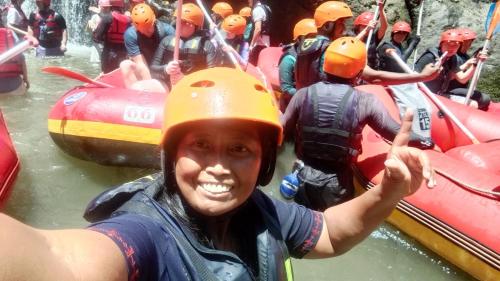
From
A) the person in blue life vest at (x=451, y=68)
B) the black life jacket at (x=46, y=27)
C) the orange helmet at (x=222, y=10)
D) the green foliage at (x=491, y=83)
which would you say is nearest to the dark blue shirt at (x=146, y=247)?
the person in blue life vest at (x=451, y=68)

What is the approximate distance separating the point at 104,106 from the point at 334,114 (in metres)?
2.36

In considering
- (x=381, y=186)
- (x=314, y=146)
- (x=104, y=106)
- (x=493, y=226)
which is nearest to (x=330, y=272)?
(x=314, y=146)

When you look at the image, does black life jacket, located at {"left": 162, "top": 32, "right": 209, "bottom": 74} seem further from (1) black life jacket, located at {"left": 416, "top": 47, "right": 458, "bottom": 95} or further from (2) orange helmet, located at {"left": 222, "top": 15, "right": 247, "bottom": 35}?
(1) black life jacket, located at {"left": 416, "top": 47, "right": 458, "bottom": 95}

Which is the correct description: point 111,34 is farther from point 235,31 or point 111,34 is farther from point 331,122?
point 331,122

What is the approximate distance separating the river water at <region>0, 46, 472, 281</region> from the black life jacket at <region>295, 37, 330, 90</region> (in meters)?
1.19

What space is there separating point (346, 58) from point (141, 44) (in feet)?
9.79

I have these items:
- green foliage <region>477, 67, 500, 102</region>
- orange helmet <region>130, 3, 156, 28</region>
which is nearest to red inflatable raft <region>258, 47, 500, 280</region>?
orange helmet <region>130, 3, 156, 28</region>

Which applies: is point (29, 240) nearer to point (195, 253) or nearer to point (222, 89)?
point (195, 253)

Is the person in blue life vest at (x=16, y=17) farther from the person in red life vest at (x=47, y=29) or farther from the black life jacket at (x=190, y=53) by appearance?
the black life jacket at (x=190, y=53)

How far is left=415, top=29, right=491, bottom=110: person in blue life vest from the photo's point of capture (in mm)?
5945

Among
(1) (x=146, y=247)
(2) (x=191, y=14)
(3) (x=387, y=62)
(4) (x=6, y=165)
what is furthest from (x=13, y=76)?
(1) (x=146, y=247)

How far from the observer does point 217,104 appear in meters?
1.15

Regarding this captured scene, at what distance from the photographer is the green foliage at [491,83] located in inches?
368

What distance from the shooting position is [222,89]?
119 centimetres
